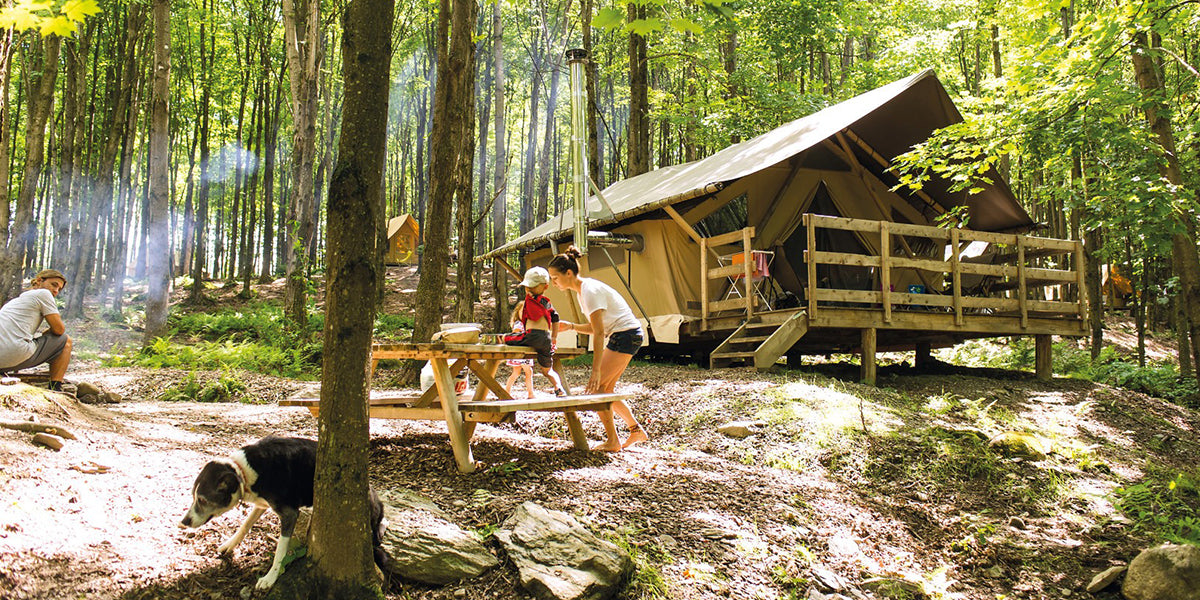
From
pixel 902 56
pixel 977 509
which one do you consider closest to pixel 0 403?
pixel 977 509

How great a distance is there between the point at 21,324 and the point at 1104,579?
8.74 metres

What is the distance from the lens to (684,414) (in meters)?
7.01

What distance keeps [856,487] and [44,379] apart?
750cm

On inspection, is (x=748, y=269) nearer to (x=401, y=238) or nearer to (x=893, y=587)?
(x=893, y=587)

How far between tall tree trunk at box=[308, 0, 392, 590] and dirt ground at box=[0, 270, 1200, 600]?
0.39 meters

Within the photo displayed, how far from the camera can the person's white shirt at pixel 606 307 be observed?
5.44m

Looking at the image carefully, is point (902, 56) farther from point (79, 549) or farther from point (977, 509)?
point (79, 549)

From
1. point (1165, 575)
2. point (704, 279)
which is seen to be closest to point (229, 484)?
point (1165, 575)

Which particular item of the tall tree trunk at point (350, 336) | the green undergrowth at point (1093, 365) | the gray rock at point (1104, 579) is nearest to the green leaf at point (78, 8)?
the tall tree trunk at point (350, 336)

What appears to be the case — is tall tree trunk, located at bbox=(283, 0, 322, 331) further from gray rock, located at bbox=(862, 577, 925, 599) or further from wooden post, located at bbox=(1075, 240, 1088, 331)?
wooden post, located at bbox=(1075, 240, 1088, 331)

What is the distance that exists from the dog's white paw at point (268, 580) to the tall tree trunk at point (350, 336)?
0.71 ft

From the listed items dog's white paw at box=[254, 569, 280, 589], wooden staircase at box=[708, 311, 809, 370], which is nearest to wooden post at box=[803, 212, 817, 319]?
wooden staircase at box=[708, 311, 809, 370]

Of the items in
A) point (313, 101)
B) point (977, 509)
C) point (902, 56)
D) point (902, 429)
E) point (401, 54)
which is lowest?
point (977, 509)

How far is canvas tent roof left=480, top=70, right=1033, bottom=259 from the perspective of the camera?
9773mm
